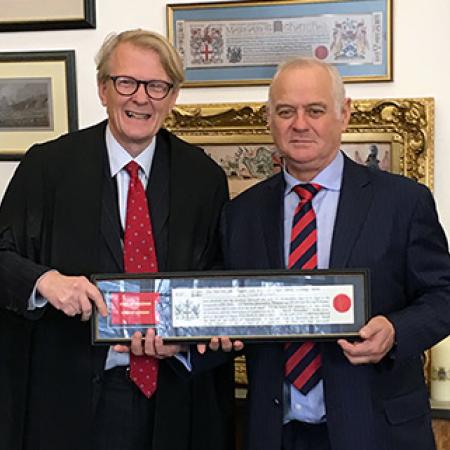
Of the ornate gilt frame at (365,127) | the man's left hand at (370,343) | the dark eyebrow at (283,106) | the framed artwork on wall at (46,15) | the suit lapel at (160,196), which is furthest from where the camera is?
Result: the framed artwork on wall at (46,15)

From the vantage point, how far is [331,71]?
1489mm

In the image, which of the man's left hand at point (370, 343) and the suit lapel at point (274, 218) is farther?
the suit lapel at point (274, 218)

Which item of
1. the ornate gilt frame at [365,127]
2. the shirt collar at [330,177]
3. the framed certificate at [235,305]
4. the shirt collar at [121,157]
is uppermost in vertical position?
the ornate gilt frame at [365,127]

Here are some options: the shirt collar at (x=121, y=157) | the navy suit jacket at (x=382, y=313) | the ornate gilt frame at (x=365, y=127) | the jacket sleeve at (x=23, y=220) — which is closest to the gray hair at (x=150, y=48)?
the shirt collar at (x=121, y=157)

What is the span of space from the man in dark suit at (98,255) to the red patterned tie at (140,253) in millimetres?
18

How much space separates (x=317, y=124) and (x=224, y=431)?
72cm

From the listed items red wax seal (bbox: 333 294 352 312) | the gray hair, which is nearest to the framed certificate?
red wax seal (bbox: 333 294 352 312)

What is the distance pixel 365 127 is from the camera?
6.56 feet

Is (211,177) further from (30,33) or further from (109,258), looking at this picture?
(30,33)

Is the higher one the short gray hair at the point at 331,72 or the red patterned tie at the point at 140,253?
the short gray hair at the point at 331,72

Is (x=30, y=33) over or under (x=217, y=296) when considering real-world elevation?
over

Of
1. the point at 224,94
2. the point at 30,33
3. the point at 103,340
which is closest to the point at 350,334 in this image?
the point at 103,340

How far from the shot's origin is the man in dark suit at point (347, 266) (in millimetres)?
1415

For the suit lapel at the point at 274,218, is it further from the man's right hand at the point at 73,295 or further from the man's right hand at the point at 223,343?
the man's right hand at the point at 73,295
